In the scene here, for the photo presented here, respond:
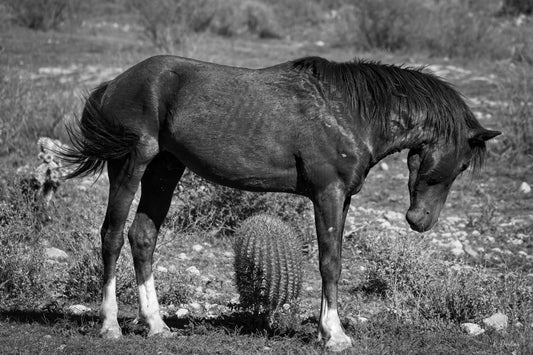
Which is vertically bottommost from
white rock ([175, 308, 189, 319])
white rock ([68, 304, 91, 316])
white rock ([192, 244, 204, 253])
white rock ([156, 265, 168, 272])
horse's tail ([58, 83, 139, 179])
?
white rock ([192, 244, 204, 253])

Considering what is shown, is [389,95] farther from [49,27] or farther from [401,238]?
[49,27]

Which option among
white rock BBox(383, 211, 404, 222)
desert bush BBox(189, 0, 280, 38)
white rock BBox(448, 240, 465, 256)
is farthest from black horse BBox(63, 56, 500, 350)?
desert bush BBox(189, 0, 280, 38)

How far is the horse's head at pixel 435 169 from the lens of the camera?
5.78 meters

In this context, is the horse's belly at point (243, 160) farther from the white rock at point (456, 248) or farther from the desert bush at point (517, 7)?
the desert bush at point (517, 7)

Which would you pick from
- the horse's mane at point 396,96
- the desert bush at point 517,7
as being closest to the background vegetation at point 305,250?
the horse's mane at point 396,96

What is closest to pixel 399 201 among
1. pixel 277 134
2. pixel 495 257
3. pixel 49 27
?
pixel 495 257

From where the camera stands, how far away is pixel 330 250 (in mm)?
5645

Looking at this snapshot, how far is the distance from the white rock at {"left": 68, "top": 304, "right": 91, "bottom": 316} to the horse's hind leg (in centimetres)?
87

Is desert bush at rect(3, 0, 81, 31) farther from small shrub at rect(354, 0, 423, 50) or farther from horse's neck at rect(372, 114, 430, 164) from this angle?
horse's neck at rect(372, 114, 430, 164)

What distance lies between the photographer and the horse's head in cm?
578

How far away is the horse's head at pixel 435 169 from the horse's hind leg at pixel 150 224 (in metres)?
1.83

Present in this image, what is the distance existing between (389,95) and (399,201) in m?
4.81

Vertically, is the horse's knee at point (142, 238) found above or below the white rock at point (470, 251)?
above

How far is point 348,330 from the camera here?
620cm
